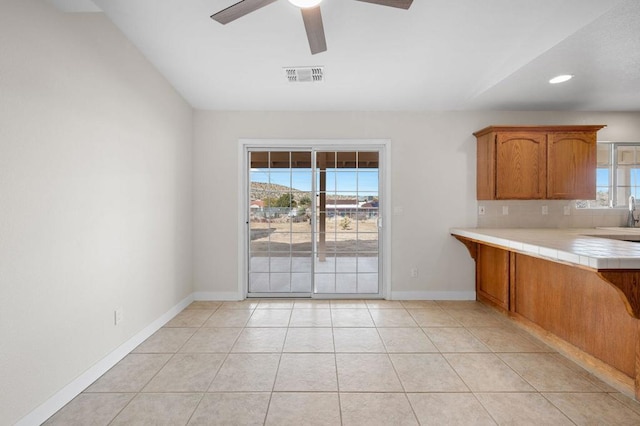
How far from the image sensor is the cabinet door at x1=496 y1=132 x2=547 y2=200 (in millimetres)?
3490

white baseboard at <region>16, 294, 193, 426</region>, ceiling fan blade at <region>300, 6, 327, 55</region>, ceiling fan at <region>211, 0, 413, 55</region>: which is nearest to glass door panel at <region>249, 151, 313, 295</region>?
white baseboard at <region>16, 294, 193, 426</region>

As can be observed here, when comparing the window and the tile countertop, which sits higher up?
the window

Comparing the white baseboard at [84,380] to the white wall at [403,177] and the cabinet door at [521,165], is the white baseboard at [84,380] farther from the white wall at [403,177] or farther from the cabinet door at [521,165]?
the cabinet door at [521,165]

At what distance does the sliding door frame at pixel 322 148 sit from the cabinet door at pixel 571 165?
184cm

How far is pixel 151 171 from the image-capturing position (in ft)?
9.50

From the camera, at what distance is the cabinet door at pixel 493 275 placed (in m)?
3.24

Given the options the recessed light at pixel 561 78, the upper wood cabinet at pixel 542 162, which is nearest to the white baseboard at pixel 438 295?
the upper wood cabinet at pixel 542 162

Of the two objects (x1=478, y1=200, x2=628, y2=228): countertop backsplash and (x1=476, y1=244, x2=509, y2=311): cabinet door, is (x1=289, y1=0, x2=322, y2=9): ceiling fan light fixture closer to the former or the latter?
(x1=476, y1=244, x2=509, y2=311): cabinet door

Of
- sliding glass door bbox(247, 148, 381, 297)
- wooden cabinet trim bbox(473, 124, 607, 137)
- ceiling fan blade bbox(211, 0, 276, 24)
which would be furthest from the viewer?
sliding glass door bbox(247, 148, 381, 297)

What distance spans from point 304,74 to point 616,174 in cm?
418

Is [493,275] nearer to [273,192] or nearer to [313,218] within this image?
[313,218]

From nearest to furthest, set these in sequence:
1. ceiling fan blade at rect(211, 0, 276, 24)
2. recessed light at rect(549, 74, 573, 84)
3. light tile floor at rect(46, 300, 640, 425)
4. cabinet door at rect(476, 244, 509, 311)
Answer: ceiling fan blade at rect(211, 0, 276, 24) < light tile floor at rect(46, 300, 640, 425) < recessed light at rect(549, 74, 573, 84) < cabinet door at rect(476, 244, 509, 311)

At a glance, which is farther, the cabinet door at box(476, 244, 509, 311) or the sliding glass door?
the sliding glass door

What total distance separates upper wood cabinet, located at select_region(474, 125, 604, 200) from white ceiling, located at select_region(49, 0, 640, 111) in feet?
1.28
